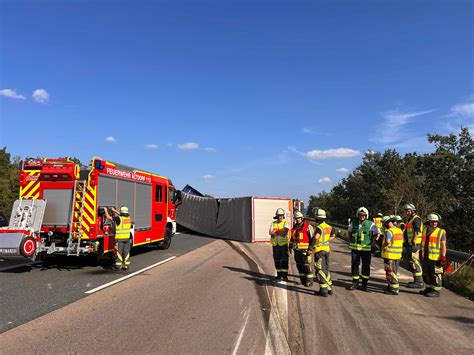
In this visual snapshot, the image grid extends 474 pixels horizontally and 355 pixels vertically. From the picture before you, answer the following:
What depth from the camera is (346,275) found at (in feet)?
35.6

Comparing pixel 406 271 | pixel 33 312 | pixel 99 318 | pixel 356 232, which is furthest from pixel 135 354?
pixel 406 271

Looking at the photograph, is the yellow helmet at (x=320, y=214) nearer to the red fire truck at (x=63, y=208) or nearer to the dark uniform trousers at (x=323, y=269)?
the dark uniform trousers at (x=323, y=269)

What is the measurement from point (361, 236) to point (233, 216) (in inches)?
630

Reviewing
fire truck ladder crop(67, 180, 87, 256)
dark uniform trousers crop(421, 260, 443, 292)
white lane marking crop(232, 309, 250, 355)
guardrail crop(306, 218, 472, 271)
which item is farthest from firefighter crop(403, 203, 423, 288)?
fire truck ladder crop(67, 180, 87, 256)

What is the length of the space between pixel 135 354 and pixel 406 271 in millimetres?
9452

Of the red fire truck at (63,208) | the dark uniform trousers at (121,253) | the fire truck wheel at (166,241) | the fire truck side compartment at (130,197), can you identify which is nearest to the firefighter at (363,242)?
the dark uniform trousers at (121,253)

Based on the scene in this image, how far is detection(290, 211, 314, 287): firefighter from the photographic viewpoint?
8.98 m

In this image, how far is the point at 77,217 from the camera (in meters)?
10.5

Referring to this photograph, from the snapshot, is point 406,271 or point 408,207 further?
point 406,271

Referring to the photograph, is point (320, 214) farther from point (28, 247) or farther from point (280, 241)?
point (28, 247)

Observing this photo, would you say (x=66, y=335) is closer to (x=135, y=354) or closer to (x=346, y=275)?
(x=135, y=354)

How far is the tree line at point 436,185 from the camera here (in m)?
27.8

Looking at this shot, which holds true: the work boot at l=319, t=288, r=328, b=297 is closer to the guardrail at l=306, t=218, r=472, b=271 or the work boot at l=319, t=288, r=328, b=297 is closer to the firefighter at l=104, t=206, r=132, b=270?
the guardrail at l=306, t=218, r=472, b=271

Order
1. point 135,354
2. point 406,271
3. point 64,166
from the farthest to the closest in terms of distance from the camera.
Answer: point 406,271 < point 64,166 < point 135,354
